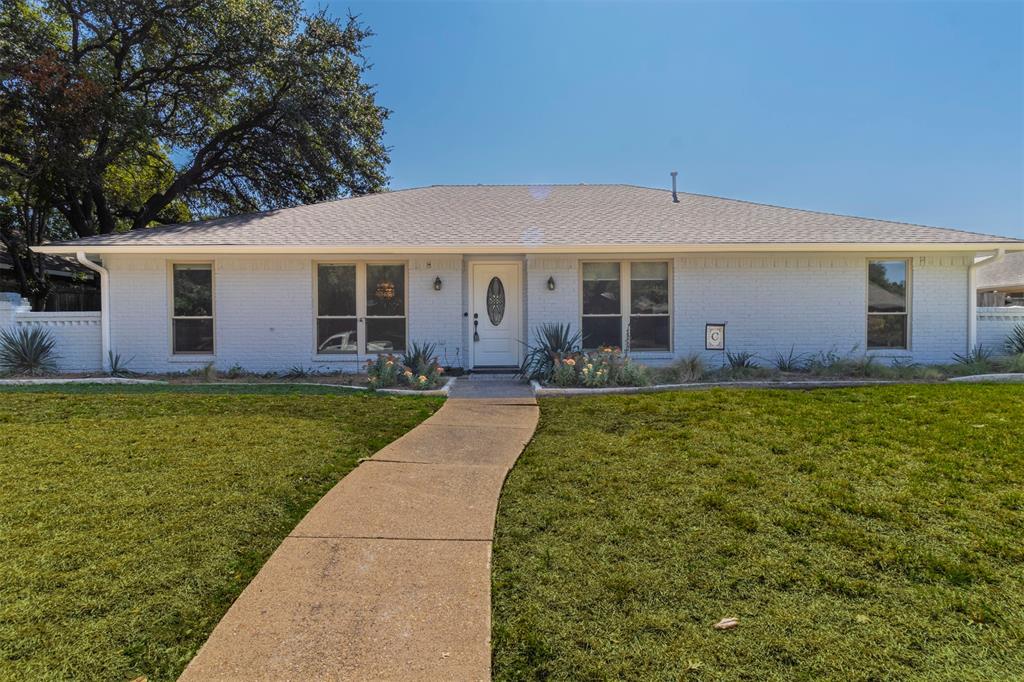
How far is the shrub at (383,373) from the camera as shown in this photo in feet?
31.7

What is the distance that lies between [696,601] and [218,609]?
7.95 feet

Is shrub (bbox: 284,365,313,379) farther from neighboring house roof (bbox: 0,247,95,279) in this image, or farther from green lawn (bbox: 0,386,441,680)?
neighboring house roof (bbox: 0,247,95,279)

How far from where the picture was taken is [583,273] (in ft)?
37.1

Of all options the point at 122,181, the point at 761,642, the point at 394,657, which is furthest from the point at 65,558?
the point at 122,181

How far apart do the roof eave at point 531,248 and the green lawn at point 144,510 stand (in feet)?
11.9

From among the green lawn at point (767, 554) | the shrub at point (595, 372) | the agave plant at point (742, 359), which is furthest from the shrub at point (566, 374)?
the agave plant at point (742, 359)

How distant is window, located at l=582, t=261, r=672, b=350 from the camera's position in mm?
11344

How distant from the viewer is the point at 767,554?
3346 millimetres

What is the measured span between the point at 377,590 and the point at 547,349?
7.65 meters

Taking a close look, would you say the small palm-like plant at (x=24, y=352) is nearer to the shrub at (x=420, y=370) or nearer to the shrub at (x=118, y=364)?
the shrub at (x=118, y=364)

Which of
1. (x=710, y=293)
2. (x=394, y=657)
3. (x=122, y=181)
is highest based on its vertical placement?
(x=122, y=181)

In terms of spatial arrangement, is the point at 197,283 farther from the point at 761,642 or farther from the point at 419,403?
the point at 761,642

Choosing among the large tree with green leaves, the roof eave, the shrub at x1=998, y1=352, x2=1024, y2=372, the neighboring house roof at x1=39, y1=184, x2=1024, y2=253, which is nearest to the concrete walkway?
the roof eave

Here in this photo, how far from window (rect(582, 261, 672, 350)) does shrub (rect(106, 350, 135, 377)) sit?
353 inches
